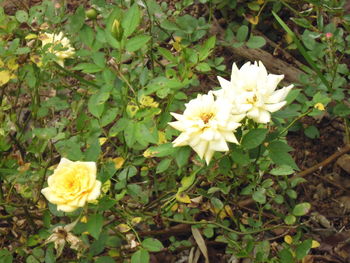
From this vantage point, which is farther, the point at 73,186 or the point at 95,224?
the point at 95,224

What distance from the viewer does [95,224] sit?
141 cm

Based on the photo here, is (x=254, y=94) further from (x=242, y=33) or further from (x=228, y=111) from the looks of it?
(x=242, y=33)

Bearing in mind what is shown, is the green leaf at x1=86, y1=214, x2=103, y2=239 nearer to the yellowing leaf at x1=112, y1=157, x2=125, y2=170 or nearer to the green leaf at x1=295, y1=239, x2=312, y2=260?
the yellowing leaf at x1=112, y1=157, x2=125, y2=170

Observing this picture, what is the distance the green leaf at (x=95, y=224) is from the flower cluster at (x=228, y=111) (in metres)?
0.36

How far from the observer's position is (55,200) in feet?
4.30

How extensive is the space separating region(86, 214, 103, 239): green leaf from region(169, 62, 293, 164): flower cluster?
1.17 ft

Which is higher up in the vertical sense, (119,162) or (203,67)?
(203,67)

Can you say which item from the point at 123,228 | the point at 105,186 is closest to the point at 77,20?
the point at 105,186

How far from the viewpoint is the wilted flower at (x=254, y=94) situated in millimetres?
1239

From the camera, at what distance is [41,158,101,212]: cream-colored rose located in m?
1.29

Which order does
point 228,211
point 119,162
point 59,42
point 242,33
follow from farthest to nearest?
point 242,33 → point 228,211 → point 59,42 → point 119,162

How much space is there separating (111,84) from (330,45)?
94 centimetres

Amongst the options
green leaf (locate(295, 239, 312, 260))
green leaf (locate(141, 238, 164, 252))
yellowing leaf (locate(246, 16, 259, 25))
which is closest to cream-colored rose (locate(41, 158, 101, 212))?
green leaf (locate(141, 238, 164, 252))

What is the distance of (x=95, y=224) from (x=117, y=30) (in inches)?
22.3
